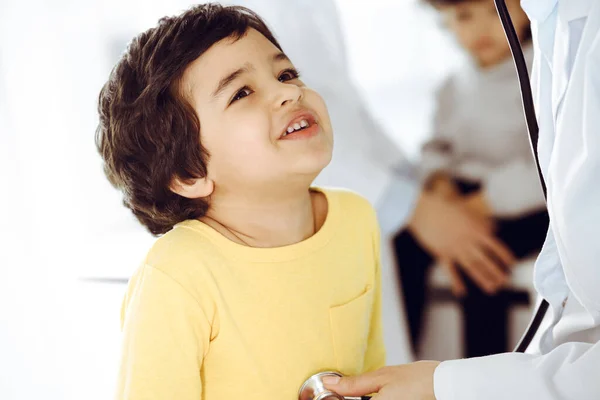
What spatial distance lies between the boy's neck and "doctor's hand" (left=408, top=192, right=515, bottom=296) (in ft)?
1.61

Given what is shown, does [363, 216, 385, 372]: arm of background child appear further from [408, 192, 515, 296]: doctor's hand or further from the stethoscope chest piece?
[408, 192, 515, 296]: doctor's hand

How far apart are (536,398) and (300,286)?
0.35 meters

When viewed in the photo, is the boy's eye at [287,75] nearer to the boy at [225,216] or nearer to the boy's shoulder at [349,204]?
the boy at [225,216]

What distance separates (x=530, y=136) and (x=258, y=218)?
0.37 meters

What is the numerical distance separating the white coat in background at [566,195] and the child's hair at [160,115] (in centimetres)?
41

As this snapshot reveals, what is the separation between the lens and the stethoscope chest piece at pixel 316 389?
0.83 m

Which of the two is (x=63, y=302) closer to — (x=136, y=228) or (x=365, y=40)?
(x=136, y=228)

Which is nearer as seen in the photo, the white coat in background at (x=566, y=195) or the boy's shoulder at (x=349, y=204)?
the white coat in background at (x=566, y=195)

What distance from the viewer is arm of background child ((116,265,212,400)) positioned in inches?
30.4

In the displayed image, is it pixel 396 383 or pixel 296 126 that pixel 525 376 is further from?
pixel 296 126

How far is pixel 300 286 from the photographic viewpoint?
89 cm

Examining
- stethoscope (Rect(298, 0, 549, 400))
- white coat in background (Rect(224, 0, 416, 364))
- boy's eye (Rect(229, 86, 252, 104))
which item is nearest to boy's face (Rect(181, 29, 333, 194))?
boy's eye (Rect(229, 86, 252, 104))

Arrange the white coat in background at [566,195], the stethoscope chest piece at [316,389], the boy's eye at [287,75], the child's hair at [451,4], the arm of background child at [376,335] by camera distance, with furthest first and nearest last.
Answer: the child's hair at [451,4], the arm of background child at [376,335], the boy's eye at [287,75], the stethoscope chest piece at [316,389], the white coat in background at [566,195]

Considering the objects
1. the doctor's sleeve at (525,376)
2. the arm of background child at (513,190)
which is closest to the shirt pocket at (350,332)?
the doctor's sleeve at (525,376)
